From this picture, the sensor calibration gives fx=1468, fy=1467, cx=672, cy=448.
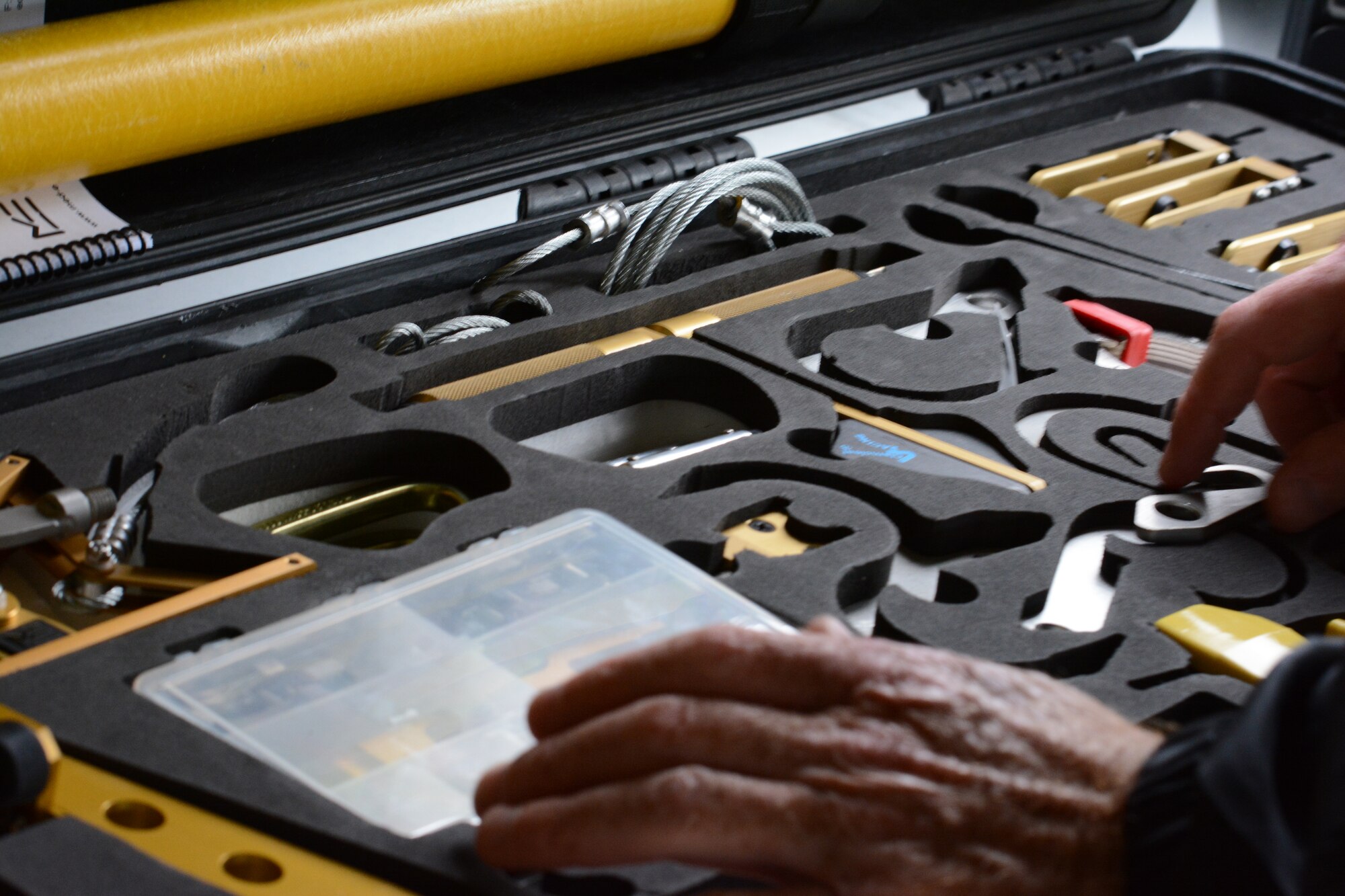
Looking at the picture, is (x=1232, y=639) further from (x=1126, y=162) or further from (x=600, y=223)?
(x=1126, y=162)

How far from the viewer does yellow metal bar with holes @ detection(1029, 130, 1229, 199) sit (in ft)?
5.53

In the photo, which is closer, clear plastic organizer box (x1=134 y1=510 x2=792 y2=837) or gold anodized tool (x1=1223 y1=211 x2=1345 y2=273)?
clear plastic organizer box (x1=134 y1=510 x2=792 y2=837)

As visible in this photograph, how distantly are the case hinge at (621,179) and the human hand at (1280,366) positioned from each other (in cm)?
58

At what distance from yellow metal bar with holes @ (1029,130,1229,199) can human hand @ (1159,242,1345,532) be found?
54 cm

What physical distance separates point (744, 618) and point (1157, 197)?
973 mm

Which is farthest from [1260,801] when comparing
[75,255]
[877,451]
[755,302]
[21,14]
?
[21,14]

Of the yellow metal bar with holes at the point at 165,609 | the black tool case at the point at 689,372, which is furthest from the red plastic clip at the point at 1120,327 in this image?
the yellow metal bar with holes at the point at 165,609

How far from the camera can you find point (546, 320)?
51.9 inches

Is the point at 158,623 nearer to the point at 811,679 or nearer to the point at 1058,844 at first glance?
the point at 811,679

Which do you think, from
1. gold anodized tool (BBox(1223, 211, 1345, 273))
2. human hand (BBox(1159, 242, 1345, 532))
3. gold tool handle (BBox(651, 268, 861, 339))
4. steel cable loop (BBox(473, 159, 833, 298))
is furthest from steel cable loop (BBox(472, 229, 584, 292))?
gold anodized tool (BBox(1223, 211, 1345, 273))

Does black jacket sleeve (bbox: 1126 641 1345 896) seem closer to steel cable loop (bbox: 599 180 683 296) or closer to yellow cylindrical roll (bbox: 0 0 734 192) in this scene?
steel cable loop (bbox: 599 180 683 296)

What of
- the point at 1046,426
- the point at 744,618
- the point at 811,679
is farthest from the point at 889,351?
the point at 811,679

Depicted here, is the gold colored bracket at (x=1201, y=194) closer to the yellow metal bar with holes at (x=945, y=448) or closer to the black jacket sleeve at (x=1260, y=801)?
the yellow metal bar with holes at (x=945, y=448)

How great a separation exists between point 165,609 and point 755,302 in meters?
→ 0.67
